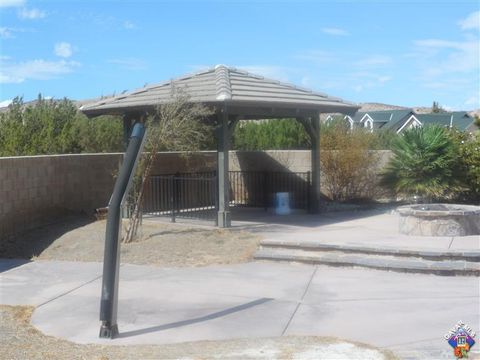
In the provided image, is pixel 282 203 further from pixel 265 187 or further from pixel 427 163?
pixel 427 163

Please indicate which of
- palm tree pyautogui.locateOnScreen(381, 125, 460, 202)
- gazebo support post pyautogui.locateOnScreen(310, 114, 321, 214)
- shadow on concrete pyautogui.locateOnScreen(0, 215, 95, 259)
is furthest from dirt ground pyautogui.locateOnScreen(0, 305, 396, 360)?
palm tree pyautogui.locateOnScreen(381, 125, 460, 202)

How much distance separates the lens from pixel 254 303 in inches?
335

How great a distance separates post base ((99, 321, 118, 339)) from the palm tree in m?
10.9

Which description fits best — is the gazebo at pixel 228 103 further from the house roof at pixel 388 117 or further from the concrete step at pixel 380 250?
the house roof at pixel 388 117

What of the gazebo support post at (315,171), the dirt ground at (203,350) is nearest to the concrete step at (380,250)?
the dirt ground at (203,350)

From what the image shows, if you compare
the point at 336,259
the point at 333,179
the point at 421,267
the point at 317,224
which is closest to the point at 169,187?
the point at 317,224

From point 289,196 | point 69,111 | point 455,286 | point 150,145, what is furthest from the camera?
point 69,111

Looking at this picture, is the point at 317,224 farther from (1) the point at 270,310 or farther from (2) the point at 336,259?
(1) the point at 270,310

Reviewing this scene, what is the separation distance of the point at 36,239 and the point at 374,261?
671 centimetres

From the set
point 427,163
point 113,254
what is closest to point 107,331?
point 113,254

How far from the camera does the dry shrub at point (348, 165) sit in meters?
18.8

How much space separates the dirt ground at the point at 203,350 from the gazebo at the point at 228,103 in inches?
281

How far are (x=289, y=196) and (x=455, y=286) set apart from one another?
354 inches

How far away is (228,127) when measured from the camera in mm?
14156
